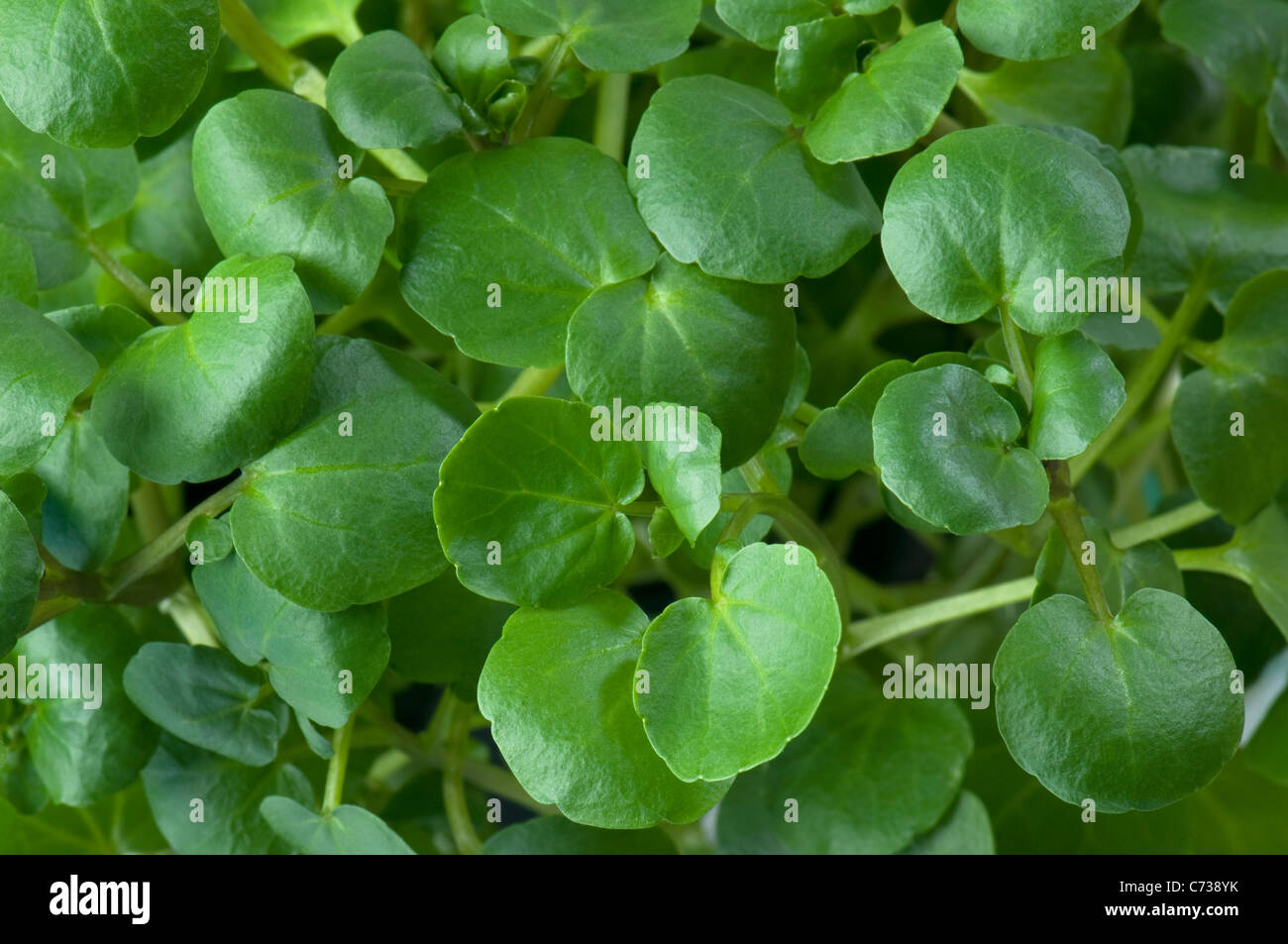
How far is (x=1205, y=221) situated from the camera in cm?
50

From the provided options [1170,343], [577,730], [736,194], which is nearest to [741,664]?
[577,730]

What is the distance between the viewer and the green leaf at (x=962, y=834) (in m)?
0.50

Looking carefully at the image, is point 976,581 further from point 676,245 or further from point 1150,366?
point 676,245

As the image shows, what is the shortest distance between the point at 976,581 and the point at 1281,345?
217 millimetres

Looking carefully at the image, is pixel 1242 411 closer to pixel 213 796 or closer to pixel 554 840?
pixel 554 840

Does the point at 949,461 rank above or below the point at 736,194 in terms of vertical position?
below

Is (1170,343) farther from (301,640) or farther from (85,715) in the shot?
(85,715)

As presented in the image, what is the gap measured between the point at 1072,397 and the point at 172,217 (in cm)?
40

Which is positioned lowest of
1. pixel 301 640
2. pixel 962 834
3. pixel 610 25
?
pixel 962 834

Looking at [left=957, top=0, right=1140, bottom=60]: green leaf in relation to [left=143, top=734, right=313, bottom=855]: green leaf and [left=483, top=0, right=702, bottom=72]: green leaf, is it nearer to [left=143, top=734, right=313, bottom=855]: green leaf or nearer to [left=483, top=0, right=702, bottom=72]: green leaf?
[left=483, top=0, right=702, bottom=72]: green leaf

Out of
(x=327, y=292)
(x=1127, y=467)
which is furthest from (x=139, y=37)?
(x=1127, y=467)

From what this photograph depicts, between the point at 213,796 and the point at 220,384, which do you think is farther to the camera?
the point at 213,796

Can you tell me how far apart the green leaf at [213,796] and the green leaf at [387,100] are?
0.27 m

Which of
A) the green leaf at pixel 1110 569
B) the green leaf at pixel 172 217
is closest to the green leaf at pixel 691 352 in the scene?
the green leaf at pixel 1110 569
